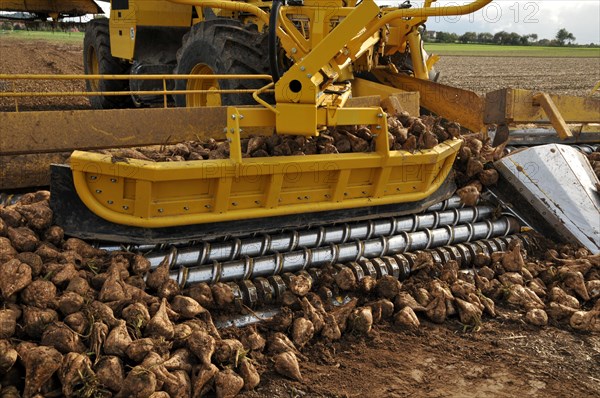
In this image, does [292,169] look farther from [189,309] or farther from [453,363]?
[453,363]

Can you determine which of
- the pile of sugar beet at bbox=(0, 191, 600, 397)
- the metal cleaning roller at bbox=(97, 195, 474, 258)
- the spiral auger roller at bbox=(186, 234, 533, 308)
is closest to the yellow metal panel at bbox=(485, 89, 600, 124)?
the spiral auger roller at bbox=(186, 234, 533, 308)

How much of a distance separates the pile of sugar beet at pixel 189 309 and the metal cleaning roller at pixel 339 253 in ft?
0.39

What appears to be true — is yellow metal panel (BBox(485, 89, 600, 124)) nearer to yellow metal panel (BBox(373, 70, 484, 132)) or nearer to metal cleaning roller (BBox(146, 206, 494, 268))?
yellow metal panel (BBox(373, 70, 484, 132))

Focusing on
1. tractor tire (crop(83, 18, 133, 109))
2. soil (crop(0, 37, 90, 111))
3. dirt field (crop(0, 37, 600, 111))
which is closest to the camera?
tractor tire (crop(83, 18, 133, 109))

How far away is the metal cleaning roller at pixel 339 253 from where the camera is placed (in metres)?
3.65

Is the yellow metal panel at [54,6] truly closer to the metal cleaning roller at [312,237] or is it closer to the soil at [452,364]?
the metal cleaning roller at [312,237]

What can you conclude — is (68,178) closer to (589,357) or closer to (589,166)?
(589,357)

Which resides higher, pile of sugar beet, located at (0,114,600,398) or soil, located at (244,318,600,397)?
pile of sugar beet, located at (0,114,600,398)

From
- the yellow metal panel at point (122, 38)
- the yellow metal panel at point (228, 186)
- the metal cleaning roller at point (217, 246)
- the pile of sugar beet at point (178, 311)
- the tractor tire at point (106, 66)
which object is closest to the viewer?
the pile of sugar beet at point (178, 311)

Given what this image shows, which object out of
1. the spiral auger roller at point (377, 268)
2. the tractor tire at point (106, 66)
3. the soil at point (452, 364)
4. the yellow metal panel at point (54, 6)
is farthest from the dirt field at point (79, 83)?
the soil at point (452, 364)

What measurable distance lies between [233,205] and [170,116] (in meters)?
1.20

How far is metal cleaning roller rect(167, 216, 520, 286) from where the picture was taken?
3.65 meters

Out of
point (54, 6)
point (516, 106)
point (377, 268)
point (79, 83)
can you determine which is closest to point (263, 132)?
point (377, 268)

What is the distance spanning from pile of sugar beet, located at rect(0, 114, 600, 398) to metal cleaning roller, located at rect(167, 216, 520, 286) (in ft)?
0.39
